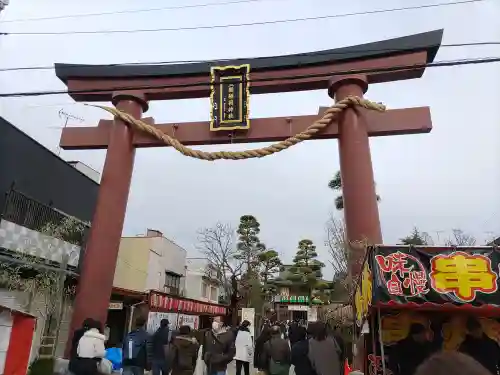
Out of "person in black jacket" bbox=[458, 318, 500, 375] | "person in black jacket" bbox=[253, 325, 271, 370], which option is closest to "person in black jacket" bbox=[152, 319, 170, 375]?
"person in black jacket" bbox=[253, 325, 271, 370]

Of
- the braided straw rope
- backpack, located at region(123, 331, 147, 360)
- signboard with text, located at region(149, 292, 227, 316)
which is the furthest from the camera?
signboard with text, located at region(149, 292, 227, 316)

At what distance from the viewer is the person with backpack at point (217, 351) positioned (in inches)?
301

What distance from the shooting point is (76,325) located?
10047 millimetres

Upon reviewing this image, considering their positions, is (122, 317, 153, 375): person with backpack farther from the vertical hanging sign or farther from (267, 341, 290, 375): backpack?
the vertical hanging sign

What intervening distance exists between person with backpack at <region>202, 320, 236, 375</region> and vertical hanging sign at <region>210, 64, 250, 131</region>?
5.38 m

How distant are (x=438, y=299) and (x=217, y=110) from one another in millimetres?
7591

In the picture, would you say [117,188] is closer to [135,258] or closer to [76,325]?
[76,325]

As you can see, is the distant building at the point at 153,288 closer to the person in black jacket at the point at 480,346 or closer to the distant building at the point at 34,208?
the distant building at the point at 34,208

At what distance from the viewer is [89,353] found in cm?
503

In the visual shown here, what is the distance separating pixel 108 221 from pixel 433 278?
8.18 metres

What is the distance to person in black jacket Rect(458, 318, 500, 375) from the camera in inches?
238

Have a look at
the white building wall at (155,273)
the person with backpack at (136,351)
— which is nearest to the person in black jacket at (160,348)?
the person with backpack at (136,351)

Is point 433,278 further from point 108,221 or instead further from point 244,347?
point 108,221

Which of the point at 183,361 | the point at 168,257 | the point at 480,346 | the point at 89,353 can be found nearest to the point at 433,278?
the point at 480,346
